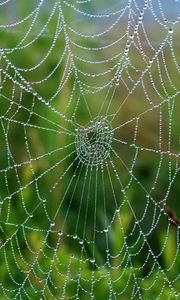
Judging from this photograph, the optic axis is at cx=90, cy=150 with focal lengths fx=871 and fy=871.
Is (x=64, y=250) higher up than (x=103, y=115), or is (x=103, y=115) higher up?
(x=103, y=115)

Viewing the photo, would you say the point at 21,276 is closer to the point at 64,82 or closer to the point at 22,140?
the point at 22,140

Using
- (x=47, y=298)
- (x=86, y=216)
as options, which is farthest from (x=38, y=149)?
(x=47, y=298)

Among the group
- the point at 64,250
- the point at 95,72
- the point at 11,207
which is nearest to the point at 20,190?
the point at 11,207

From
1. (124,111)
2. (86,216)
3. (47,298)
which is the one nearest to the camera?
(47,298)

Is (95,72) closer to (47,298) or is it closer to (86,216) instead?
(86,216)

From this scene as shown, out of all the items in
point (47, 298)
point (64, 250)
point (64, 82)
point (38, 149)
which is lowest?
point (47, 298)

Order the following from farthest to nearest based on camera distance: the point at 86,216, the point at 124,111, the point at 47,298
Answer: the point at 124,111
the point at 86,216
the point at 47,298

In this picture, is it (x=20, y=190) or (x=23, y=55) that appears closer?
(x=20, y=190)
